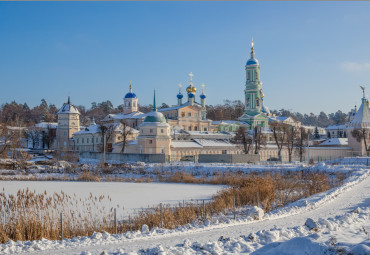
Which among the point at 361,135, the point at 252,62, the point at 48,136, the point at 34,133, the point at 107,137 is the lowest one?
the point at 361,135

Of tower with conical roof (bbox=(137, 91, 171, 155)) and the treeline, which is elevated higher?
the treeline

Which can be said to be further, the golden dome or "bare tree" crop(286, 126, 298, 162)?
the golden dome

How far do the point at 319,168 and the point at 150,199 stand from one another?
17101 mm

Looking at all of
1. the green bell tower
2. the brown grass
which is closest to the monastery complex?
the green bell tower

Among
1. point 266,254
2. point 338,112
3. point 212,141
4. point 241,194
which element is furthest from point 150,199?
point 338,112

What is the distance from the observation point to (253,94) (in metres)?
79.8

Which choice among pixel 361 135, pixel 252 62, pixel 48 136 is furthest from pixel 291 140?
pixel 48 136

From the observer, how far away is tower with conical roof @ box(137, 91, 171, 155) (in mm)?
46188

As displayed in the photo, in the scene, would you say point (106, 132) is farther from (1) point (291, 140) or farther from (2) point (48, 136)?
(1) point (291, 140)

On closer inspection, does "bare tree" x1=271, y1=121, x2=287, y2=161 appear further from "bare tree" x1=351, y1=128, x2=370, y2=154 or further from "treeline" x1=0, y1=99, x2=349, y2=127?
"treeline" x1=0, y1=99, x2=349, y2=127

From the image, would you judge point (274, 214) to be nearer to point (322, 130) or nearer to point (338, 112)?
point (322, 130)

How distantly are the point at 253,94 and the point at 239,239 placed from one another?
72.7 m

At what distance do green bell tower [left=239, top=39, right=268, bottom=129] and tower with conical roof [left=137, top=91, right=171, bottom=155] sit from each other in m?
35.4

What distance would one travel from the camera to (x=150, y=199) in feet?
56.5
